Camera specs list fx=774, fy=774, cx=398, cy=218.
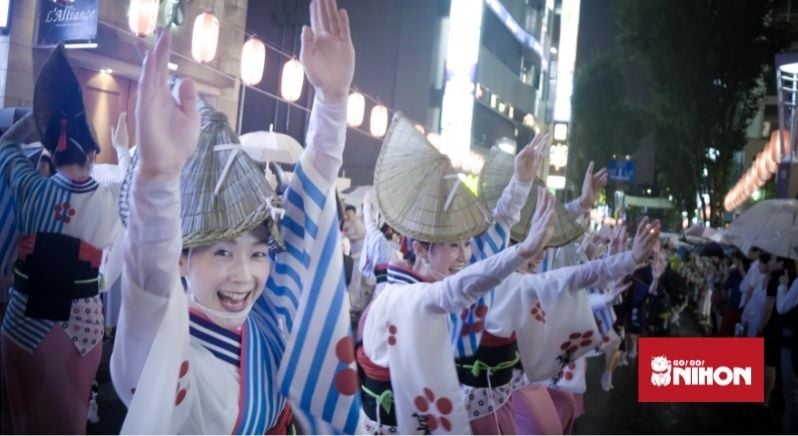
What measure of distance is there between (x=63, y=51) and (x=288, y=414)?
1.12 meters

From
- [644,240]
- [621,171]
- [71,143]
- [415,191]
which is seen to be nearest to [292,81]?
[415,191]

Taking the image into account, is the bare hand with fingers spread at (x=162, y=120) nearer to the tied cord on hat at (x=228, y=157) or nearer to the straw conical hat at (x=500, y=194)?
the tied cord on hat at (x=228, y=157)

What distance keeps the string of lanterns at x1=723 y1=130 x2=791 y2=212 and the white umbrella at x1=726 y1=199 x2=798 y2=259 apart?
0.47 metres

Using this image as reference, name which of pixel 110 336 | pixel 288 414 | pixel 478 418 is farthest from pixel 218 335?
pixel 478 418

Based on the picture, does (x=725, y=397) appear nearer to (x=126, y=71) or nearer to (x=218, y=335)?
(x=218, y=335)

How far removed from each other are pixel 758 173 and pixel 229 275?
5.73 m

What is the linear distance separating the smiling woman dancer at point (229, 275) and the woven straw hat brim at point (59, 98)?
393mm

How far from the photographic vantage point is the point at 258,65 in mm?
2779

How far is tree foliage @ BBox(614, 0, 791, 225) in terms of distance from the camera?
164 inches

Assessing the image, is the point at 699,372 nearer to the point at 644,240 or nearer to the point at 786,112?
the point at 644,240

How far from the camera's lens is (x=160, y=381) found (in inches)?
65.8

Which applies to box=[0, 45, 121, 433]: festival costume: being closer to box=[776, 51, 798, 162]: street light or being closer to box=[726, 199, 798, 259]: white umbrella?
box=[726, 199, 798, 259]: white umbrella

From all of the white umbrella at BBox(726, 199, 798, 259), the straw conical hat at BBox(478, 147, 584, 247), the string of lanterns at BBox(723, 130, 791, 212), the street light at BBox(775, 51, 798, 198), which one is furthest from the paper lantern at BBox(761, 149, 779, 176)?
the straw conical hat at BBox(478, 147, 584, 247)

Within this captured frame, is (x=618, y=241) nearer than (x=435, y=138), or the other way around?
(x=435, y=138)
